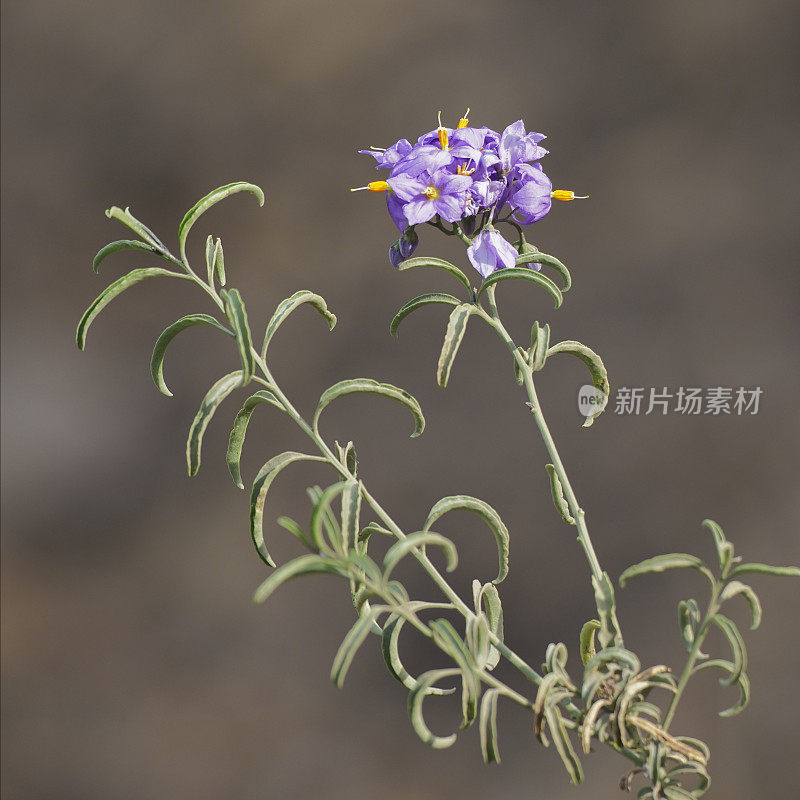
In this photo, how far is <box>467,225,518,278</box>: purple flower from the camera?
0.59 metres

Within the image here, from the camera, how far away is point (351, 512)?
50 centimetres

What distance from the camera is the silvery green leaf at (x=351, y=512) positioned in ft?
1.62

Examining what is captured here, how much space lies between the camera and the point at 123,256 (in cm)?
212

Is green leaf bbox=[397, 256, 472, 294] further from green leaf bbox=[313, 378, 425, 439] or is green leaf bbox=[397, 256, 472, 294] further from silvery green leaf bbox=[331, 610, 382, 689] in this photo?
silvery green leaf bbox=[331, 610, 382, 689]

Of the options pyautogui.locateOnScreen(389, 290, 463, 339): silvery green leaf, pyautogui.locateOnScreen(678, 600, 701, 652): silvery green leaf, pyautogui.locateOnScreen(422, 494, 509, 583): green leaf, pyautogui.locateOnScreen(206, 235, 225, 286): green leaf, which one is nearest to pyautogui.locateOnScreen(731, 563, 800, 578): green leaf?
pyautogui.locateOnScreen(678, 600, 701, 652): silvery green leaf

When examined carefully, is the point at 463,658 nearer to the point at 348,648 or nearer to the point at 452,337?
the point at 348,648

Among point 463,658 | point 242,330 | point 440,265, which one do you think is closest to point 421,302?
point 440,265

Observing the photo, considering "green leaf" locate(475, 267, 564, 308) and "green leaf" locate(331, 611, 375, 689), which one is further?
"green leaf" locate(475, 267, 564, 308)

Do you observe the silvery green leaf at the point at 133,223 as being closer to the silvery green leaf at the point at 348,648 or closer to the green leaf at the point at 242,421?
the green leaf at the point at 242,421

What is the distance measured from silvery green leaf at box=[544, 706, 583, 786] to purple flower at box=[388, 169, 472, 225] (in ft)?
1.03

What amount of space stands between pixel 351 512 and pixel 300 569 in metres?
0.09

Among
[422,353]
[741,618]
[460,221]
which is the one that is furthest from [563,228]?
[460,221]

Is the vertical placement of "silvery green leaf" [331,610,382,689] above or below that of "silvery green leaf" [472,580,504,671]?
below

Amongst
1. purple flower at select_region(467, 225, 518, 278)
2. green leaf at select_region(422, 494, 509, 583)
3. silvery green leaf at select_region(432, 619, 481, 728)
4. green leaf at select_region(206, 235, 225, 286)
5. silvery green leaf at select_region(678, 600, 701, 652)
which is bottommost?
silvery green leaf at select_region(432, 619, 481, 728)
